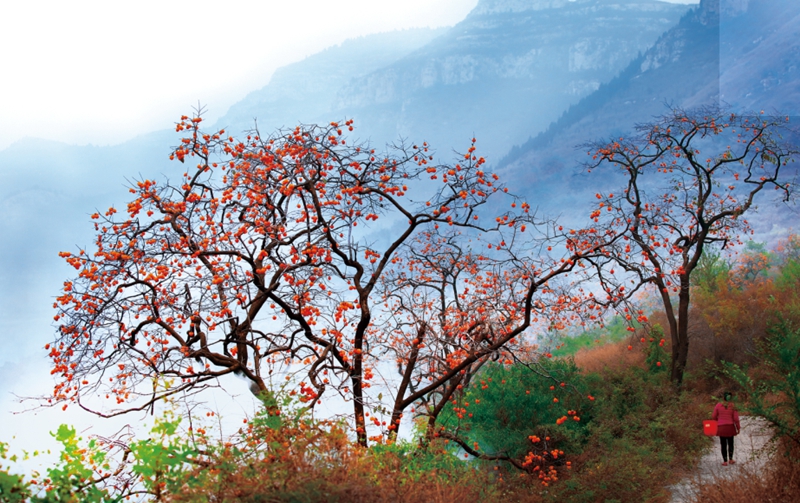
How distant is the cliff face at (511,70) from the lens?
5319 centimetres

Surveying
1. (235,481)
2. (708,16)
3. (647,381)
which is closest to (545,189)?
(708,16)

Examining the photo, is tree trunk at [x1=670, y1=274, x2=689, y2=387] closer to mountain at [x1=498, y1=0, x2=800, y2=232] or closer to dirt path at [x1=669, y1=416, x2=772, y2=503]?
dirt path at [x1=669, y1=416, x2=772, y2=503]

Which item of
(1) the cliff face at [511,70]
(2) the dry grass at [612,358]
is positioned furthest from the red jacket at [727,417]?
(1) the cliff face at [511,70]

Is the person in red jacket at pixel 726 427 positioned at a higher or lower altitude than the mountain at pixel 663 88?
lower

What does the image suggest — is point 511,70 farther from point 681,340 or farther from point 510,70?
point 681,340

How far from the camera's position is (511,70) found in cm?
5806

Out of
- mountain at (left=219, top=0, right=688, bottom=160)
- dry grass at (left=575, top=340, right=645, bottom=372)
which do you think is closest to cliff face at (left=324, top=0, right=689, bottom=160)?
mountain at (left=219, top=0, right=688, bottom=160)

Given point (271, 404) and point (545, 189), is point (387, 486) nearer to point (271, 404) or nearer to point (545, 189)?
point (271, 404)

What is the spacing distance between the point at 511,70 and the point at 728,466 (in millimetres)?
54356

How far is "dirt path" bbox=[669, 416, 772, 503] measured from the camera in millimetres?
7035

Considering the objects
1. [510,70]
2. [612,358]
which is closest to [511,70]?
[510,70]

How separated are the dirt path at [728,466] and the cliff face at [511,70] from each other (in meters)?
40.4

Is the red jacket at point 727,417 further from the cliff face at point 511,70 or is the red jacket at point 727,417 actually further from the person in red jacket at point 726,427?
the cliff face at point 511,70

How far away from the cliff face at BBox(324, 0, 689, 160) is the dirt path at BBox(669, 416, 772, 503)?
133 feet
